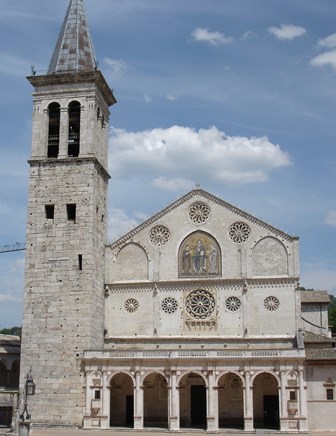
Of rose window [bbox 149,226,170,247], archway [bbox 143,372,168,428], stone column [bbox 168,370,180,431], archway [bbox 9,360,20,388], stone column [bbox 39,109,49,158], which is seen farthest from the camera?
archway [bbox 9,360,20,388]

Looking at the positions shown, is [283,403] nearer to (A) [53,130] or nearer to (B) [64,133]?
(B) [64,133]

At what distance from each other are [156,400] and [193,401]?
2.49 metres

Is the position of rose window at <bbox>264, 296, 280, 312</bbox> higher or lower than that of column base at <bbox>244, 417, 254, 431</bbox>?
higher

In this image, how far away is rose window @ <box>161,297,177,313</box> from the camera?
43.4 metres

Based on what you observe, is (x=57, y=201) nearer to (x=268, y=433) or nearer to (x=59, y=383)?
(x=59, y=383)

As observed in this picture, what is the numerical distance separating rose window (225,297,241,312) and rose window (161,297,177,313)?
139 inches

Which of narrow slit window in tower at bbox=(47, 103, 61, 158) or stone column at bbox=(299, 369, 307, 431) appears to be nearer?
stone column at bbox=(299, 369, 307, 431)

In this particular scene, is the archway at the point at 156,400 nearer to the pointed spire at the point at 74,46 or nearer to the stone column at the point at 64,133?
the stone column at the point at 64,133

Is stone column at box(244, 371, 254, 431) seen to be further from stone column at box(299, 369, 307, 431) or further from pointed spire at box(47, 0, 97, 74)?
pointed spire at box(47, 0, 97, 74)

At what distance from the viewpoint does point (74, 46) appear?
47.5 m

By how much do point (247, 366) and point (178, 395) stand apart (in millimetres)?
4581

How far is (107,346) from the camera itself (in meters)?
43.5

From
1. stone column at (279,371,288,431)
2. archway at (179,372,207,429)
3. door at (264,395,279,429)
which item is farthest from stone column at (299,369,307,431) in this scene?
archway at (179,372,207,429)

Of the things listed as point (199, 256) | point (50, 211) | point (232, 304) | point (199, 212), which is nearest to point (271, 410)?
point (232, 304)
